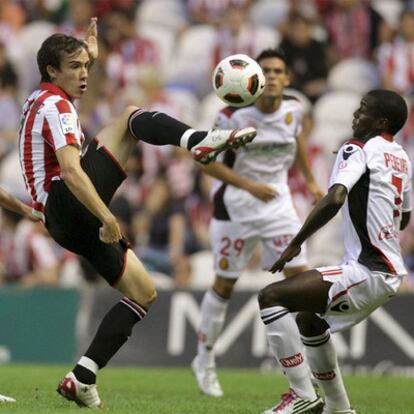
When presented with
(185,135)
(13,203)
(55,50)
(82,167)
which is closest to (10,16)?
(13,203)

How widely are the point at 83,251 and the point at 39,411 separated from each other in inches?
45.0

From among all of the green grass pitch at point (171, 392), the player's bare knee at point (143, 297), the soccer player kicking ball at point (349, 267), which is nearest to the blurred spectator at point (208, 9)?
the green grass pitch at point (171, 392)

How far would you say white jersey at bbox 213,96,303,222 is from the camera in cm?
1018

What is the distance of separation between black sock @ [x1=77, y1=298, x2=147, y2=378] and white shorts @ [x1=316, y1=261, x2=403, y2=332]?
1390 mm

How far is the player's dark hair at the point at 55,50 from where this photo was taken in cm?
771

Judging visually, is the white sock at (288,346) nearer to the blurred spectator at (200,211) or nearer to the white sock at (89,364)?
the white sock at (89,364)

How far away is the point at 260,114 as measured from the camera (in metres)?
10.2

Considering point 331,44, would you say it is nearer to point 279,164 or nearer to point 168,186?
point 168,186

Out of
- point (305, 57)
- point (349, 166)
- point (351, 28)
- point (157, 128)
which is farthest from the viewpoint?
point (351, 28)

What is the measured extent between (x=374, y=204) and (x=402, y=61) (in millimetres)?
9350

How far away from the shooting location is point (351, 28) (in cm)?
1697

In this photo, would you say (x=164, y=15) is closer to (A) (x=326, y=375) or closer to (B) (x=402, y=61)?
(B) (x=402, y=61)

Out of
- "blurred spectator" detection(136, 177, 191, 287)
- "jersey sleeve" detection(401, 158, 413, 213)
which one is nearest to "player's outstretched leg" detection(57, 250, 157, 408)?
"jersey sleeve" detection(401, 158, 413, 213)

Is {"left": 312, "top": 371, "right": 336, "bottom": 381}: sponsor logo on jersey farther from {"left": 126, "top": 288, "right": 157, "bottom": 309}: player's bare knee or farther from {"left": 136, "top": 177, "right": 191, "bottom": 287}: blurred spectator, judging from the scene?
{"left": 136, "top": 177, "right": 191, "bottom": 287}: blurred spectator
